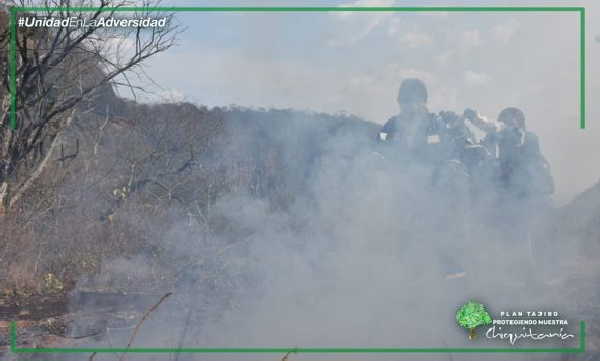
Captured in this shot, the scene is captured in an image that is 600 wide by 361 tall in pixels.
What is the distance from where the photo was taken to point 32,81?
668 cm

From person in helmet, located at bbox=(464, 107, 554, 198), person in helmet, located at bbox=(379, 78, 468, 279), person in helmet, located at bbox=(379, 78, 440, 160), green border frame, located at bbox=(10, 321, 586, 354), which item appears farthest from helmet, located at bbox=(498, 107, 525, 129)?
green border frame, located at bbox=(10, 321, 586, 354)

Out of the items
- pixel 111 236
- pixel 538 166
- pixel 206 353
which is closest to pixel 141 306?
pixel 206 353

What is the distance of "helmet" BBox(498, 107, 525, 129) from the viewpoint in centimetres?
566

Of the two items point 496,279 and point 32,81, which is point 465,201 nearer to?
point 496,279

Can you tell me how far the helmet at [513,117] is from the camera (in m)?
5.66

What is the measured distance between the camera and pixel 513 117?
5.77m

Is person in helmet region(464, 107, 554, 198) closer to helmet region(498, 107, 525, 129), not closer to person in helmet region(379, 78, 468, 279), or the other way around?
helmet region(498, 107, 525, 129)

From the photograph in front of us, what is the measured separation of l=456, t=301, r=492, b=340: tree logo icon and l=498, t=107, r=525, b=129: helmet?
2406 mm

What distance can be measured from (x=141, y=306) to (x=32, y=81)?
3317 mm

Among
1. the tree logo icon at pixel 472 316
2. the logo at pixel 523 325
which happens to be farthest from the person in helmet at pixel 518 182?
the tree logo icon at pixel 472 316

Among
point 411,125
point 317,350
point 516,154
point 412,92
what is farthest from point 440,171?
point 317,350

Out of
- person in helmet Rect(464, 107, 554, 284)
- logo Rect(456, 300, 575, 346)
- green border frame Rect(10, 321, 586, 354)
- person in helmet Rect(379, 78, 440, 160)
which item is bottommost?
green border frame Rect(10, 321, 586, 354)

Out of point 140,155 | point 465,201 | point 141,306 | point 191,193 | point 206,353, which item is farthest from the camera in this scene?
point 140,155

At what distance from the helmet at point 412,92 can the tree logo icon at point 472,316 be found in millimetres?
2194
